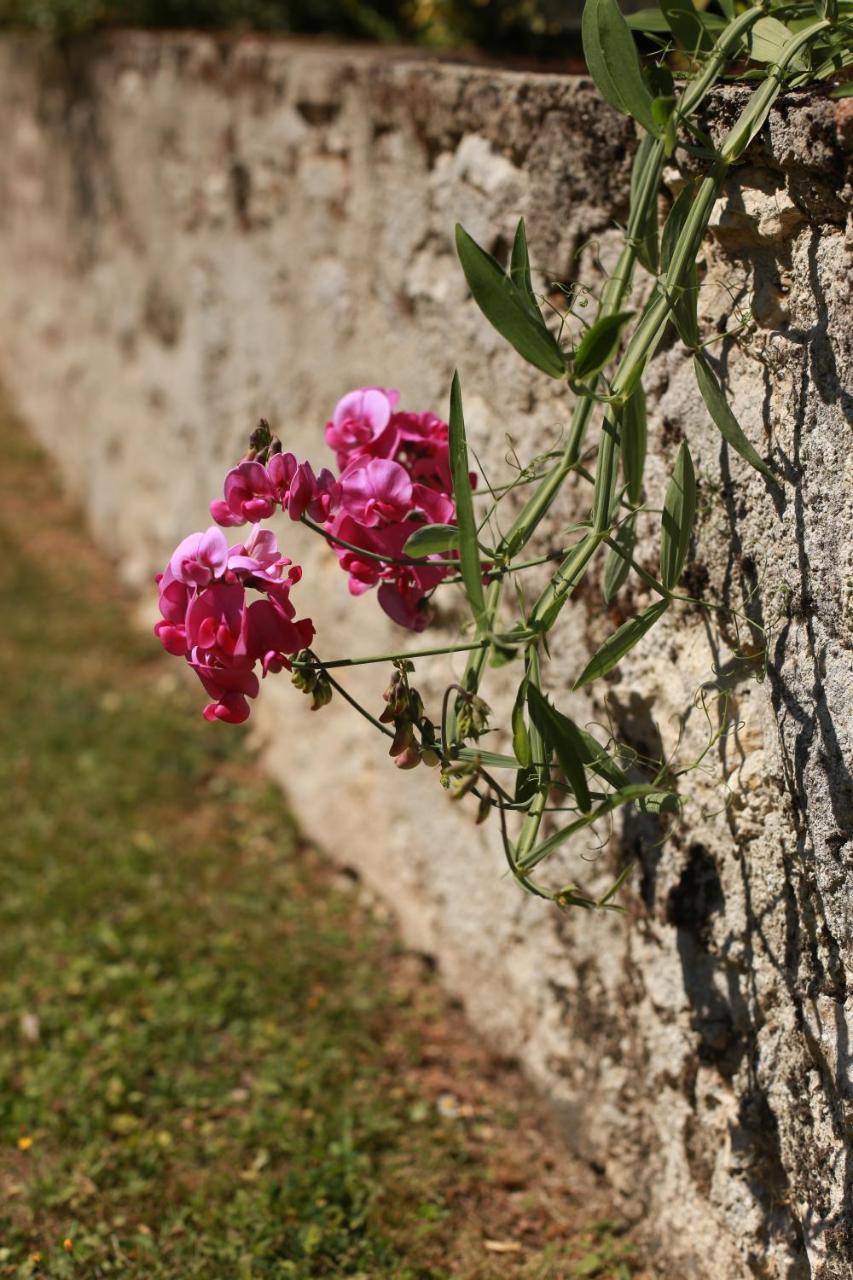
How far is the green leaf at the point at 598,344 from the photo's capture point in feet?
4.46

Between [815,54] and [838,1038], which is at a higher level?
[815,54]

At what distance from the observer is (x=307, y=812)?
3328 mm

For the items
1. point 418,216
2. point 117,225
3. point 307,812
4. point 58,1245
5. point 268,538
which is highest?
point 117,225

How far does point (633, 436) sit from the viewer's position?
152cm

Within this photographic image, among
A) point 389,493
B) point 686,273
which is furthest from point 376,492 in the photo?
point 686,273

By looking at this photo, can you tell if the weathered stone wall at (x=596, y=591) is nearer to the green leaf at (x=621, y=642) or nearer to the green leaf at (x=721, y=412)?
the green leaf at (x=721, y=412)

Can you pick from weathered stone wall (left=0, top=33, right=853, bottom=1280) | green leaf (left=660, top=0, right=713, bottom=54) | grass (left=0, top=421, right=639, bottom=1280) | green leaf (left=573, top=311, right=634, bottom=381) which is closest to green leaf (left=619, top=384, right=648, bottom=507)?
green leaf (left=573, top=311, right=634, bottom=381)

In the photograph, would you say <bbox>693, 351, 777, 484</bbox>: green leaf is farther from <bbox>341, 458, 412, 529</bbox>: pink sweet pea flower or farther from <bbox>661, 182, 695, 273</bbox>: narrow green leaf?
<bbox>341, 458, 412, 529</bbox>: pink sweet pea flower

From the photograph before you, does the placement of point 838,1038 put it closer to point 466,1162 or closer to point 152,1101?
point 466,1162

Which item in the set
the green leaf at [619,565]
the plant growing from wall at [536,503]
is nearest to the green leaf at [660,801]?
the plant growing from wall at [536,503]

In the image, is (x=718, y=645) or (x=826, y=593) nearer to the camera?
(x=826, y=593)

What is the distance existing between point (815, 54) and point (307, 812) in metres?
2.25

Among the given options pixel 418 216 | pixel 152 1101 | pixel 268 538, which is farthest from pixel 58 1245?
pixel 418 216

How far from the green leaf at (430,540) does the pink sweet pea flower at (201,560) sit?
0.22m
